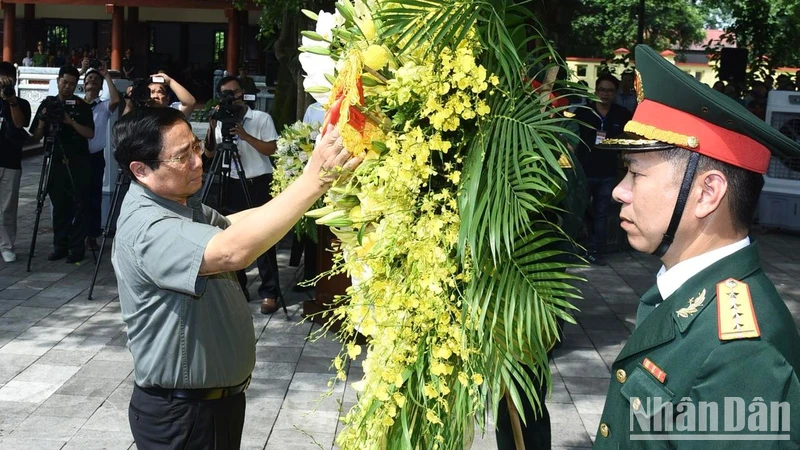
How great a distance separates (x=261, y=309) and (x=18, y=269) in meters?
2.77

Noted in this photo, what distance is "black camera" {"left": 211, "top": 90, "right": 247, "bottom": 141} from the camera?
23.1ft

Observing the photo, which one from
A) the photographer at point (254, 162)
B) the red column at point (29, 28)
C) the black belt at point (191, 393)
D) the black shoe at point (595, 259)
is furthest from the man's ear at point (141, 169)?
the red column at point (29, 28)

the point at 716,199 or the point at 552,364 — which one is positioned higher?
the point at 716,199

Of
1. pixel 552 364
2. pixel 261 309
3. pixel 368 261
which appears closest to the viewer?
pixel 368 261

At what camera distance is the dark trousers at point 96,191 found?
→ 31.1ft

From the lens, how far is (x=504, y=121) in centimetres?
249

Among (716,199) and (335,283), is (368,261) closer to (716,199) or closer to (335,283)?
(716,199)

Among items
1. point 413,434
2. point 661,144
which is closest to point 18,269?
point 413,434

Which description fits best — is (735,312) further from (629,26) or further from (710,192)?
(629,26)

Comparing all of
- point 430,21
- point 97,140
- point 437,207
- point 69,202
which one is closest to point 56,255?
point 69,202

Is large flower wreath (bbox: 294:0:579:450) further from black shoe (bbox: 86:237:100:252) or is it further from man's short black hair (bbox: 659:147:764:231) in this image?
black shoe (bbox: 86:237:100:252)

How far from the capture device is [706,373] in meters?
1.97

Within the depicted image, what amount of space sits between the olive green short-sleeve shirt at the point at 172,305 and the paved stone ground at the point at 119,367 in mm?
1483

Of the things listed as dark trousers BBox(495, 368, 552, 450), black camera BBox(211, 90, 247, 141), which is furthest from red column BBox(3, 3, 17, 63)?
dark trousers BBox(495, 368, 552, 450)
